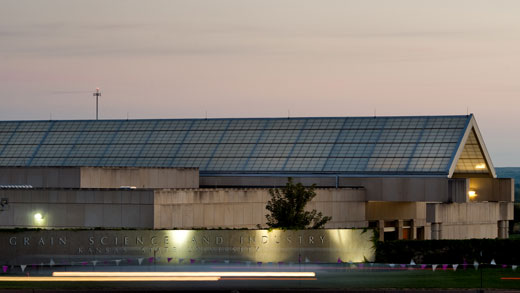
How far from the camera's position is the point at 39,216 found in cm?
7756

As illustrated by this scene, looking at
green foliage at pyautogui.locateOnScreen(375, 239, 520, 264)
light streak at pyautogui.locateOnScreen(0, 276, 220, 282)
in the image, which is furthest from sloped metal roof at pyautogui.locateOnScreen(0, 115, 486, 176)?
light streak at pyautogui.locateOnScreen(0, 276, 220, 282)

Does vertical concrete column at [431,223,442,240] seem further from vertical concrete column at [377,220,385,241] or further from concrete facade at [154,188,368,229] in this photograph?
vertical concrete column at [377,220,385,241]

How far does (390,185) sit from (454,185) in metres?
5.88

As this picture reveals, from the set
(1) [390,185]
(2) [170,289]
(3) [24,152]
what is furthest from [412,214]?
(2) [170,289]

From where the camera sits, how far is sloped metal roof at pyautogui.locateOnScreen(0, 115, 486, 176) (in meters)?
103

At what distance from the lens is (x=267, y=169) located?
10569 cm

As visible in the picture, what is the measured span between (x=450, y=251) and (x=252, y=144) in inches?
1714

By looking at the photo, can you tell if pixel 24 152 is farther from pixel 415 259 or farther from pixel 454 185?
pixel 415 259

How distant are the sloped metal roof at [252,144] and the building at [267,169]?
110mm

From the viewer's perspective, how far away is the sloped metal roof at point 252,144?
103m

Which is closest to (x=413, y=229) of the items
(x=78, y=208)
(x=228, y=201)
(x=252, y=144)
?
(x=252, y=144)

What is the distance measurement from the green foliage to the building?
1632cm

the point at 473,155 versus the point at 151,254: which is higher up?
the point at 473,155

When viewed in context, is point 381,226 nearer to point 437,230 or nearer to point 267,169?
point 437,230
